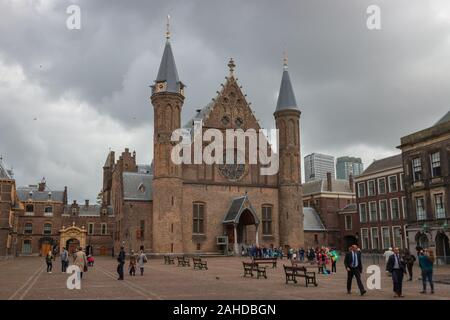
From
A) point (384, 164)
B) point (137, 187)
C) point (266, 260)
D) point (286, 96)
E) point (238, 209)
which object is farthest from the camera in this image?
point (384, 164)

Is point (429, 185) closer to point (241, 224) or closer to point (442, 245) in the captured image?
point (442, 245)

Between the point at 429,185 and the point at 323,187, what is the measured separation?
3461 cm

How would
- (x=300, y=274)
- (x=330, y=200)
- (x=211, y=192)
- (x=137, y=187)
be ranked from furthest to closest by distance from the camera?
(x=330, y=200), (x=137, y=187), (x=211, y=192), (x=300, y=274)

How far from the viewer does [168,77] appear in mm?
52031

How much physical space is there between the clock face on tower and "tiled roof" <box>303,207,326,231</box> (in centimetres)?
1582

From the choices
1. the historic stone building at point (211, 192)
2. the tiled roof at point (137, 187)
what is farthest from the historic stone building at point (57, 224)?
the tiled roof at point (137, 187)

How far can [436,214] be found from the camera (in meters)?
38.5

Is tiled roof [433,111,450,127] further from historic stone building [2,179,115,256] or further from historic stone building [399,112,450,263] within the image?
historic stone building [2,179,115,256]

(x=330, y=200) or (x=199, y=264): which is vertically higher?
(x=330, y=200)

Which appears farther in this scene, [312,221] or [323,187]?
[323,187]

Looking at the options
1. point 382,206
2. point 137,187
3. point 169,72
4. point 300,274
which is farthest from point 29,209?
point 300,274

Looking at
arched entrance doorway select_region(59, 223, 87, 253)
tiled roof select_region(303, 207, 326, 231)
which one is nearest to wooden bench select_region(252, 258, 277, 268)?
tiled roof select_region(303, 207, 326, 231)

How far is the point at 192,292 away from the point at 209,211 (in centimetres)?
3439
